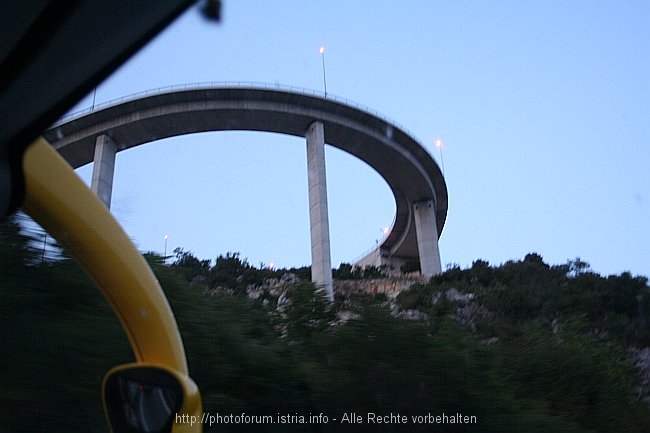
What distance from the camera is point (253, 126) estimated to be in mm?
33156

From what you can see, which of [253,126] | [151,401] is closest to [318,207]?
[253,126]

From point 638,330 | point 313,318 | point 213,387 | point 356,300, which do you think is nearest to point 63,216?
point 213,387

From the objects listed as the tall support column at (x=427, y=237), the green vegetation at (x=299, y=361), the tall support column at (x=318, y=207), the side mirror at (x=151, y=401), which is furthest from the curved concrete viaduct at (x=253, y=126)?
the side mirror at (x=151, y=401)

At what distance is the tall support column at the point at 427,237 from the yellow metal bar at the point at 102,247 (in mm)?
38620

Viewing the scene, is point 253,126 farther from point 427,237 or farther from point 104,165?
point 427,237

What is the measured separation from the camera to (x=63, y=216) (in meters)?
2.18

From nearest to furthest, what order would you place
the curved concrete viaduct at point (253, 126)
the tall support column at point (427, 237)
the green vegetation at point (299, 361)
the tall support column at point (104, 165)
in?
1. the green vegetation at point (299, 361)
2. the curved concrete viaduct at point (253, 126)
3. the tall support column at point (104, 165)
4. the tall support column at point (427, 237)

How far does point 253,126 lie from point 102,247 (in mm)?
31408

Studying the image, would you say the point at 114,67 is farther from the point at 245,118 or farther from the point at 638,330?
the point at 245,118

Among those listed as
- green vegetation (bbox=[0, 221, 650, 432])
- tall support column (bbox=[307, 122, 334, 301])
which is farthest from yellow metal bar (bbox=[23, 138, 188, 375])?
tall support column (bbox=[307, 122, 334, 301])

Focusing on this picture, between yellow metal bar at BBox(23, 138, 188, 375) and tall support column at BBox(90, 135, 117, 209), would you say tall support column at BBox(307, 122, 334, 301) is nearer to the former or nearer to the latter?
tall support column at BBox(90, 135, 117, 209)

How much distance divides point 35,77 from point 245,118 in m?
30.9

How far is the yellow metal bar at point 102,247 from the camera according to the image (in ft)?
6.86

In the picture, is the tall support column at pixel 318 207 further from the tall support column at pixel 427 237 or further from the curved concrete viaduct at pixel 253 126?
the tall support column at pixel 427 237
